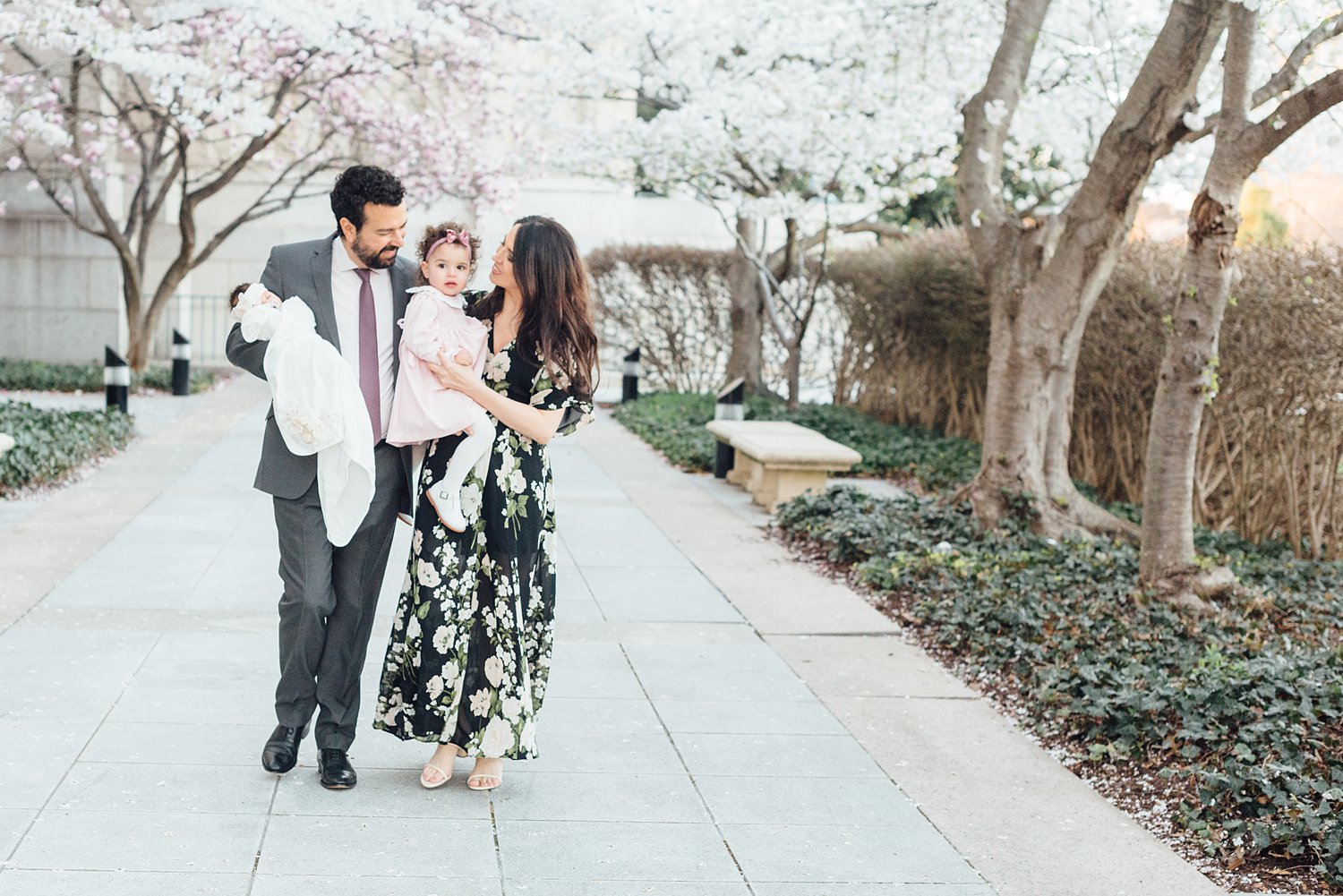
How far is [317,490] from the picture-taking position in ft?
14.1

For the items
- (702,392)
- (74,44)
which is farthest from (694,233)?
(74,44)

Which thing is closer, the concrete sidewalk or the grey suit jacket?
the concrete sidewalk

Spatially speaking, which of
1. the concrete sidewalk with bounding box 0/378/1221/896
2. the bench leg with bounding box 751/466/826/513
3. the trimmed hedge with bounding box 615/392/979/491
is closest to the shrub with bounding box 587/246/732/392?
the trimmed hedge with bounding box 615/392/979/491

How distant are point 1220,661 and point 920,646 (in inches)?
59.0

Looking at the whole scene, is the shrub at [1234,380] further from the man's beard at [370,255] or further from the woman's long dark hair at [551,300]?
the man's beard at [370,255]

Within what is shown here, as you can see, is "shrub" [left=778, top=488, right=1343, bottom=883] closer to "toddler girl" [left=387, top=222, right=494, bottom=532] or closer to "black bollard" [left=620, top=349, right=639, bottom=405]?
"toddler girl" [left=387, top=222, right=494, bottom=532]

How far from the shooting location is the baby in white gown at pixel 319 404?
4.16 metres

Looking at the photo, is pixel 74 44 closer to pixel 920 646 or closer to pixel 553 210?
pixel 920 646

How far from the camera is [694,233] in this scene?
26547mm

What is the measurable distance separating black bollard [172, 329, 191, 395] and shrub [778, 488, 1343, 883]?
9604 millimetres

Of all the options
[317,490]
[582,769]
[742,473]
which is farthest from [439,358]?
[742,473]

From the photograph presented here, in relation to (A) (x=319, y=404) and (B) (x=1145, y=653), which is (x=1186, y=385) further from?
(A) (x=319, y=404)

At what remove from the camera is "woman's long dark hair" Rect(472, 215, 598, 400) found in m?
4.29

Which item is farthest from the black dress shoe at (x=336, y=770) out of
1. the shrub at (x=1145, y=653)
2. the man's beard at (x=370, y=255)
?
the shrub at (x=1145, y=653)
